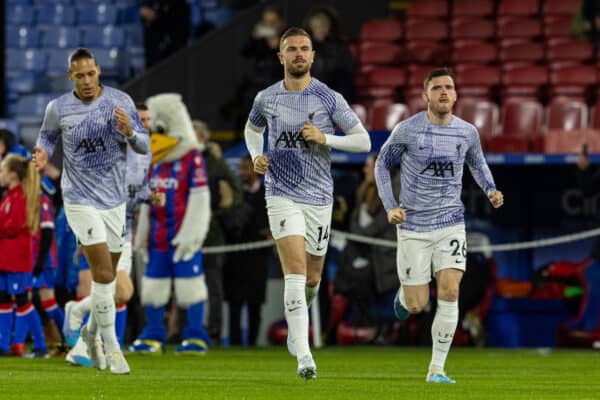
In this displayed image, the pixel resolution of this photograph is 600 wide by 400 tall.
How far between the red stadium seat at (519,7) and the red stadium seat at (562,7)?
0.57 ft

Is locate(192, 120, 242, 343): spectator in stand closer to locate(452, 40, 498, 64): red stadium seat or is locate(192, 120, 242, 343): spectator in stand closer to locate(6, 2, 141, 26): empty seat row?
locate(452, 40, 498, 64): red stadium seat

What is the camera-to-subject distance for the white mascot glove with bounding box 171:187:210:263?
15.0 meters

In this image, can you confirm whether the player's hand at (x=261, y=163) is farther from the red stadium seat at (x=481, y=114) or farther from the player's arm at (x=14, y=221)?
the red stadium seat at (x=481, y=114)

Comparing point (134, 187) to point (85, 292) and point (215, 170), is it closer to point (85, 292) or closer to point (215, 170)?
point (85, 292)

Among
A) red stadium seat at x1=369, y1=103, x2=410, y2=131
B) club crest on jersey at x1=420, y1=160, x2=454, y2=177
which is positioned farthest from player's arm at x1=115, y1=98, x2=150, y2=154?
red stadium seat at x1=369, y1=103, x2=410, y2=131

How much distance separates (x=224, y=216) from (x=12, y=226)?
3.74 metres

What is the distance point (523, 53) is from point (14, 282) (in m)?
9.49

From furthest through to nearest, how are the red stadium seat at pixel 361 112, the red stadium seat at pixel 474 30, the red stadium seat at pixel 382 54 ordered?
1. the red stadium seat at pixel 474 30
2. the red stadium seat at pixel 382 54
3. the red stadium seat at pixel 361 112

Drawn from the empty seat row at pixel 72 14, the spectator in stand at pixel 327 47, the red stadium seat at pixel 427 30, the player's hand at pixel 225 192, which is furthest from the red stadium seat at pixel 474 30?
the player's hand at pixel 225 192

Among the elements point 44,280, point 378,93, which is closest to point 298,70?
point 44,280

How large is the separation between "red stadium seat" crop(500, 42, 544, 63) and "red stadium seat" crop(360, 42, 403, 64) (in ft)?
4.78

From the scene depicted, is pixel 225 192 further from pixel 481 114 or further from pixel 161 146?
pixel 481 114

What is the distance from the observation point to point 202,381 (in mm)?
10961

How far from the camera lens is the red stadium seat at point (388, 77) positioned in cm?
2169
